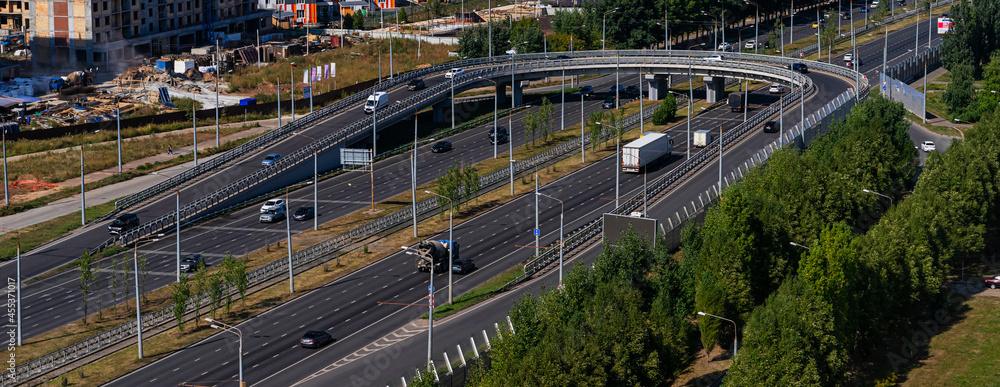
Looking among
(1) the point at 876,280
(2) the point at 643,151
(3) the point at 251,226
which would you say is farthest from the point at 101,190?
(1) the point at 876,280

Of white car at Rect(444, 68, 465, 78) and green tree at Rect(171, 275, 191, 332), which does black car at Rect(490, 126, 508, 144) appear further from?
green tree at Rect(171, 275, 191, 332)

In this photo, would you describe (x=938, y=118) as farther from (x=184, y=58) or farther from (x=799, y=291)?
(x=184, y=58)

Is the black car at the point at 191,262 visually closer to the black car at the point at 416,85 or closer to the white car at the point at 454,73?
the black car at the point at 416,85

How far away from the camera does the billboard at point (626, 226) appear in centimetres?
9206

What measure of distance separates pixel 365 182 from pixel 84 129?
45.3m

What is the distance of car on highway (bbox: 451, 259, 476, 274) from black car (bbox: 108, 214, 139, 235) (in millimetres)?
33917

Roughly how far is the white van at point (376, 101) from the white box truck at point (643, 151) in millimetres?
35758

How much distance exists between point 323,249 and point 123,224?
69.4 feet

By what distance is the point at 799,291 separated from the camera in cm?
7781

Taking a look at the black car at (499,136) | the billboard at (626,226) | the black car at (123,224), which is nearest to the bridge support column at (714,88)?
the black car at (499,136)

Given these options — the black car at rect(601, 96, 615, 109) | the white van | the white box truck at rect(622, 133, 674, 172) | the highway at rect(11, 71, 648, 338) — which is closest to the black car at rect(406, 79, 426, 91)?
the highway at rect(11, 71, 648, 338)

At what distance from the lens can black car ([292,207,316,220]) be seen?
114062mm

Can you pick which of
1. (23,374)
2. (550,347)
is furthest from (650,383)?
(23,374)

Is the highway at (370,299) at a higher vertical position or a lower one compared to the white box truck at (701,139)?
lower
